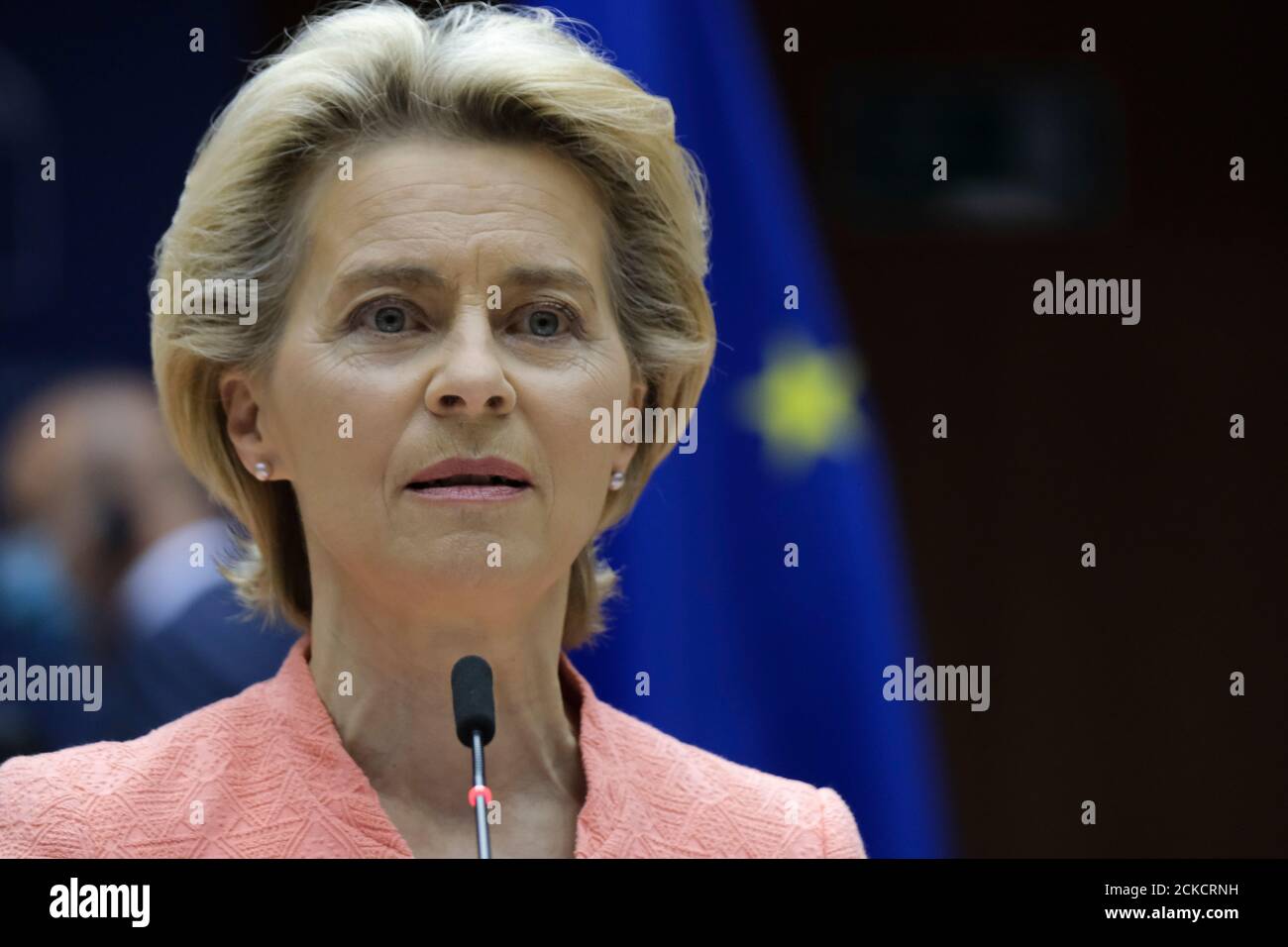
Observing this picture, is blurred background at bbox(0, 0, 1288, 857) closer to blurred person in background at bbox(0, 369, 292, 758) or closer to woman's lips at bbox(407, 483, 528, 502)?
blurred person in background at bbox(0, 369, 292, 758)

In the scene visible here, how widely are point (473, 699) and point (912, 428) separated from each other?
46.3 inches

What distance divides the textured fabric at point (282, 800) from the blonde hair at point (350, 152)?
0.72ft

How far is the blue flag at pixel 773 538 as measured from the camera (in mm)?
2809

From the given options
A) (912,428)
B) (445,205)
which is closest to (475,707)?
(445,205)

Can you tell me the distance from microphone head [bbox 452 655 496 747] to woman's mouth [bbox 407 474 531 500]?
199mm

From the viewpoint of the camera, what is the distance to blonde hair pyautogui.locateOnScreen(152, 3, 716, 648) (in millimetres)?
2033

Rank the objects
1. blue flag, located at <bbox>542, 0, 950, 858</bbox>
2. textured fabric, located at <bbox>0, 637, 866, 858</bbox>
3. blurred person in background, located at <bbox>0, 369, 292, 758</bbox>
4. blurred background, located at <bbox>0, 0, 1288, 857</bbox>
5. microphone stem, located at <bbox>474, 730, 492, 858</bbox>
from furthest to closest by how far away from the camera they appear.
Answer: blue flag, located at <bbox>542, 0, 950, 858</bbox> < blurred background, located at <bbox>0, 0, 1288, 857</bbox> < blurred person in background, located at <bbox>0, 369, 292, 758</bbox> < textured fabric, located at <bbox>0, 637, 866, 858</bbox> < microphone stem, located at <bbox>474, 730, 492, 858</bbox>

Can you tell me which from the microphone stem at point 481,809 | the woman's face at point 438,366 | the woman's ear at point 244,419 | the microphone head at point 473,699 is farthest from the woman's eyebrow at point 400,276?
the microphone stem at point 481,809

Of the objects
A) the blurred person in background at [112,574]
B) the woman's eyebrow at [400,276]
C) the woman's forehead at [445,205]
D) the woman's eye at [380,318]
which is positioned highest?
the woman's forehead at [445,205]

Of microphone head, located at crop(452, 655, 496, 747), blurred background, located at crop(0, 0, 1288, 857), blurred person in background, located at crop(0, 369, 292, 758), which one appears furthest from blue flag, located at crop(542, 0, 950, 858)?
microphone head, located at crop(452, 655, 496, 747)

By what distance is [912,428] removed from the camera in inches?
110

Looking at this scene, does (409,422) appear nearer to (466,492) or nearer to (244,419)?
(466,492)

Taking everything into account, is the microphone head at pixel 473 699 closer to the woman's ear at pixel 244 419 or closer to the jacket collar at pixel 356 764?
the jacket collar at pixel 356 764
